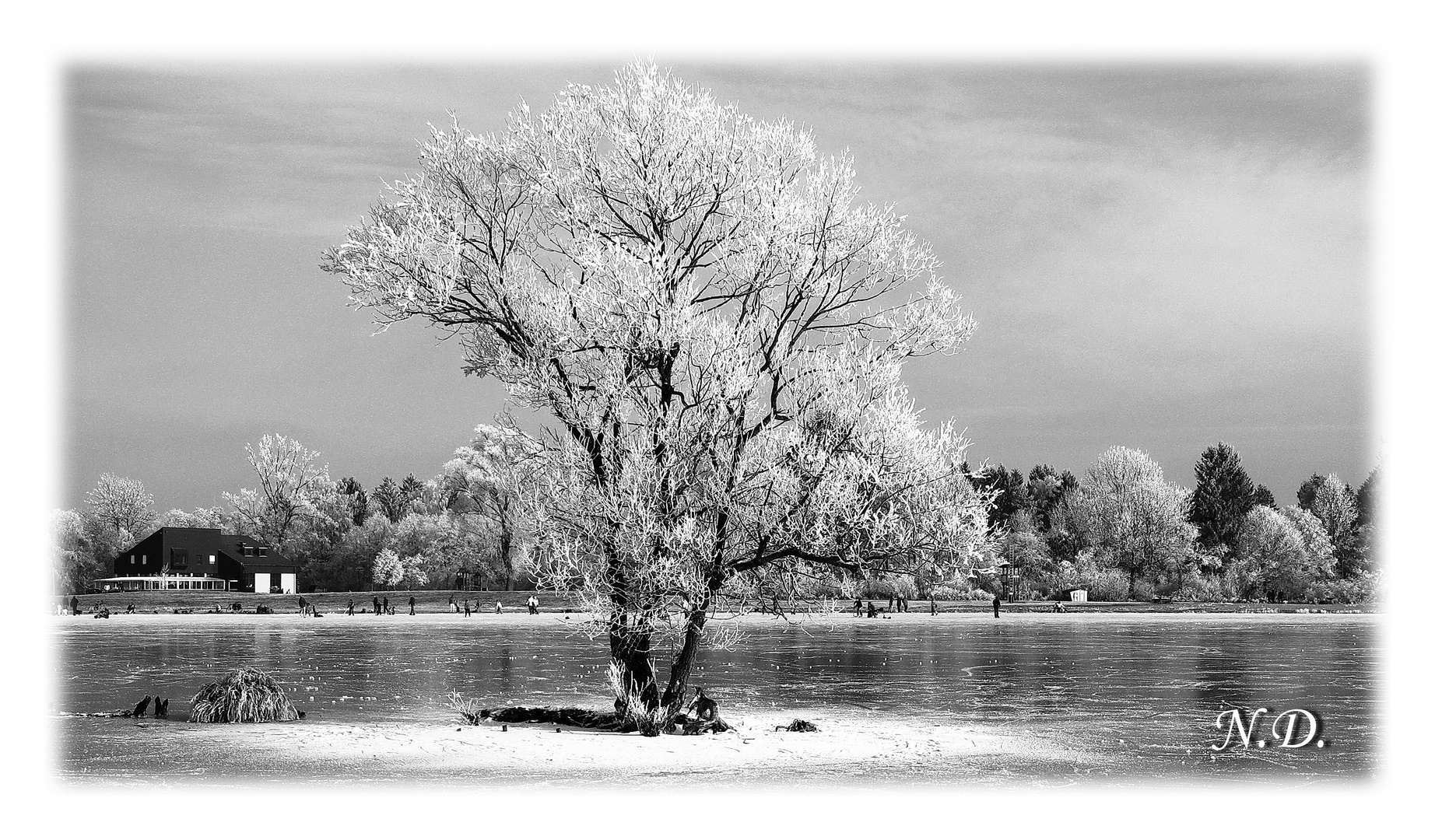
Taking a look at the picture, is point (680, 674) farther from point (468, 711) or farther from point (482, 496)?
Answer: point (482, 496)

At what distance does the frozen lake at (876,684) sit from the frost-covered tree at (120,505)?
163ft

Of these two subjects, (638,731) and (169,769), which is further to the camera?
(638,731)

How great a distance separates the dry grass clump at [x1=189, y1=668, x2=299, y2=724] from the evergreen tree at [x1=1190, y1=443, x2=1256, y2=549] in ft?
301

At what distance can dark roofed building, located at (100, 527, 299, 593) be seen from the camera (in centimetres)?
9712

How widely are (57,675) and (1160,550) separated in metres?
81.9

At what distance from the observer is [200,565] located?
99938 mm

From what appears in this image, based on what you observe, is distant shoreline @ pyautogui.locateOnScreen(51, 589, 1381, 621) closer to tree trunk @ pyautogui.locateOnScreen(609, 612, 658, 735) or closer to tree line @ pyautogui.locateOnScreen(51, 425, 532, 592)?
tree line @ pyautogui.locateOnScreen(51, 425, 532, 592)

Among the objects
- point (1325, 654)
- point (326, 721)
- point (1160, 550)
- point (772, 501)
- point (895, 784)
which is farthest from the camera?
point (1160, 550)

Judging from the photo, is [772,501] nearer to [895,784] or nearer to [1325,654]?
[895,784]

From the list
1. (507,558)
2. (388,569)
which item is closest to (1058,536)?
(507,558)

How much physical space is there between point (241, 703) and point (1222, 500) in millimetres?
96616

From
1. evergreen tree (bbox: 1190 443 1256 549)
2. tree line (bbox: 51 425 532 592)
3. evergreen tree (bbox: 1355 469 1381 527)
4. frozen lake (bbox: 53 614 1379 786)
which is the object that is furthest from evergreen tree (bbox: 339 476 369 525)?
evergreen tree (bbox: 1355 469 1381 527)

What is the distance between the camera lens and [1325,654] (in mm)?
40750

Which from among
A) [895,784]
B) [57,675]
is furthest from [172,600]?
[895,784]
